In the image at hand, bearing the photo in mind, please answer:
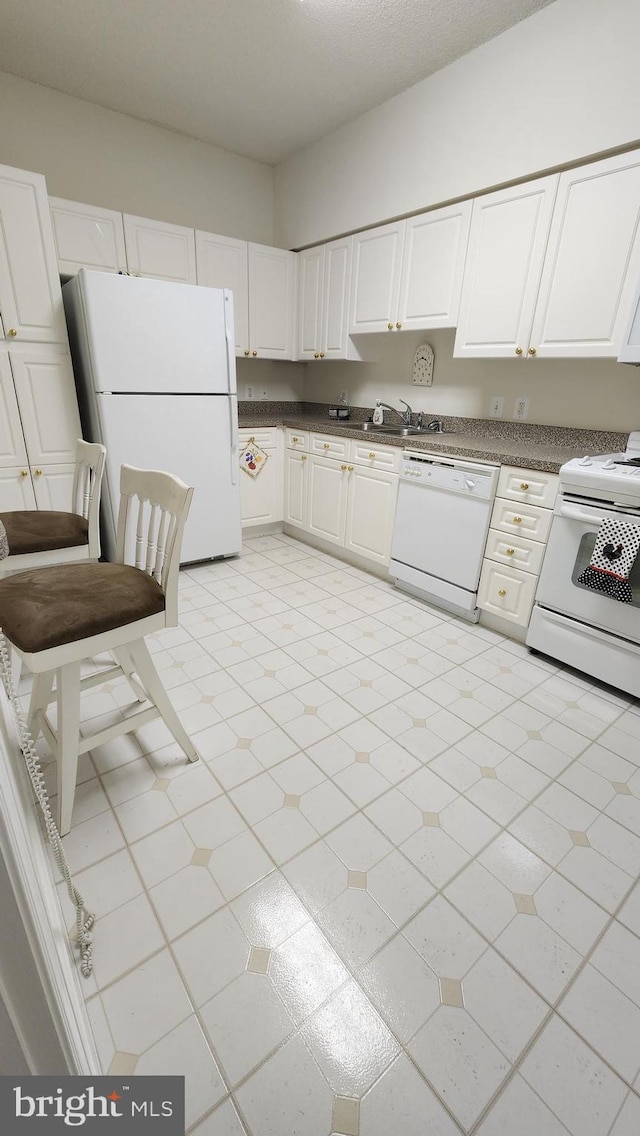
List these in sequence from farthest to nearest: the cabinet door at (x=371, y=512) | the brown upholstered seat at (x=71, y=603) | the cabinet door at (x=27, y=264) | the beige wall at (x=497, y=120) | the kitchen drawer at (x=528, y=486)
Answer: the cabinet door at (x=371, y=512), the cabinet door at (x=27, y=264), the kitchen drawer at (x=528, y=486), the beige wall at (x=497, y=120), the brown upholstered seat at (x=71, y=603)

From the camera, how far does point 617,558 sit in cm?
183

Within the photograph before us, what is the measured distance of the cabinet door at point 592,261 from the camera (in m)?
1.93

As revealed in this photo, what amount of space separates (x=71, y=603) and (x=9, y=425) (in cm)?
175

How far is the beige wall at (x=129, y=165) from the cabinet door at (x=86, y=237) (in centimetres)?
41

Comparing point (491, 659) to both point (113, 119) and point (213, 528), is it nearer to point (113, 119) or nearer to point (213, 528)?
point (213, 528)

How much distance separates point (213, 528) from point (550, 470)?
6.63ft

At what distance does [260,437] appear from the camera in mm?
3441

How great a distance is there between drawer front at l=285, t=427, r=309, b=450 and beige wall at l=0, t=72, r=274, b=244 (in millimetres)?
1616

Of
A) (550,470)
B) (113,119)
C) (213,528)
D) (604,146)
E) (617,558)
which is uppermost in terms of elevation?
(113,119)

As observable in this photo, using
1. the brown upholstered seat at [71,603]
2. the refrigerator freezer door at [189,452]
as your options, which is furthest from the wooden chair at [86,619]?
the refrigerator freezer door at [189,452]

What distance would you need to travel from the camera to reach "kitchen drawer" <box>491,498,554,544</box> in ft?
7.09

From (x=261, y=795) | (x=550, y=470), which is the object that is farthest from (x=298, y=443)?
(x=261, y=795)

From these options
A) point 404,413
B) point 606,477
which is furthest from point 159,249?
point 606,477

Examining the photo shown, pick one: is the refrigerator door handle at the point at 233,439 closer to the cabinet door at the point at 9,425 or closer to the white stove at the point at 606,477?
the cabinet door at the point at 9,425
